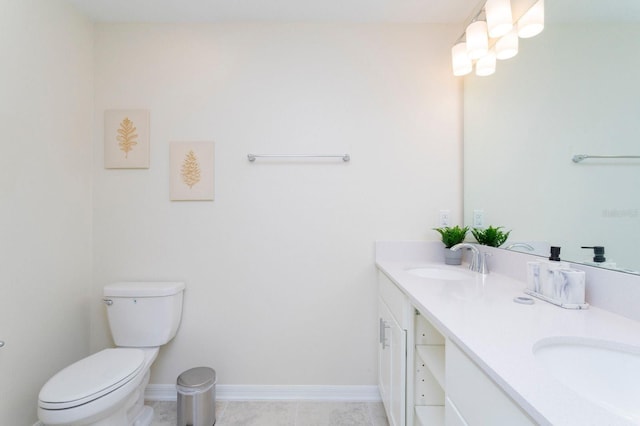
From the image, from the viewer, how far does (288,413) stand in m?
1.54

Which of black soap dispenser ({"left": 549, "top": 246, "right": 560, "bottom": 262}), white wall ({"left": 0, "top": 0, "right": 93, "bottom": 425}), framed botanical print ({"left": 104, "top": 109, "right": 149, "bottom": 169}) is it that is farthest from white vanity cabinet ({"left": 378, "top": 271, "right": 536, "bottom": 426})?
white wall ({"left": 0, "top": 0, "right": 93, "bottom": 425})

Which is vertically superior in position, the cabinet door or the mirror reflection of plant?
the mirror reflection of plant

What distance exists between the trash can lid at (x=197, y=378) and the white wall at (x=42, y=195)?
2.31ft

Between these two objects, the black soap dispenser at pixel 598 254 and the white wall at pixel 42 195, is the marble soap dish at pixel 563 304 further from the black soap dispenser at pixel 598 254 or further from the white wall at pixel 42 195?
the white wall at pixel 42 195

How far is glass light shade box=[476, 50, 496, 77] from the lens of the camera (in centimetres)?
143

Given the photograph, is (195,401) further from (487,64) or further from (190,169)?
(487,64)

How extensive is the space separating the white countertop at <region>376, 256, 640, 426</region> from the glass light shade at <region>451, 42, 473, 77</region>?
1.18 m

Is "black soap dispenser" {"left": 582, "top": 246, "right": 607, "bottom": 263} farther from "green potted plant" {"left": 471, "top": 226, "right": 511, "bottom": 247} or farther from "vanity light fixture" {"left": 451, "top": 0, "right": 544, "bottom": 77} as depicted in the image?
"vanity light fixture" {"left": 451, "top": 0, "right": 544, "bottom": 77}

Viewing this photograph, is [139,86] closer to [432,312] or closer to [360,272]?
[360,272]

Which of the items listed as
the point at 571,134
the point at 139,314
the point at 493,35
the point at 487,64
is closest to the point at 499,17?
the point at 493,35

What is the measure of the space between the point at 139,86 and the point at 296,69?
39.4 inches

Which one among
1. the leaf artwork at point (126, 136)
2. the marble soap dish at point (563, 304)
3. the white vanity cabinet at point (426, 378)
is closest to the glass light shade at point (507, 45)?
the marble soap dish at point (563, 304)

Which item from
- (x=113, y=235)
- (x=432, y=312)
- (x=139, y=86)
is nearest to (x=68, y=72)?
(x=139, y=86)

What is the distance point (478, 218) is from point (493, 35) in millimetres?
944
